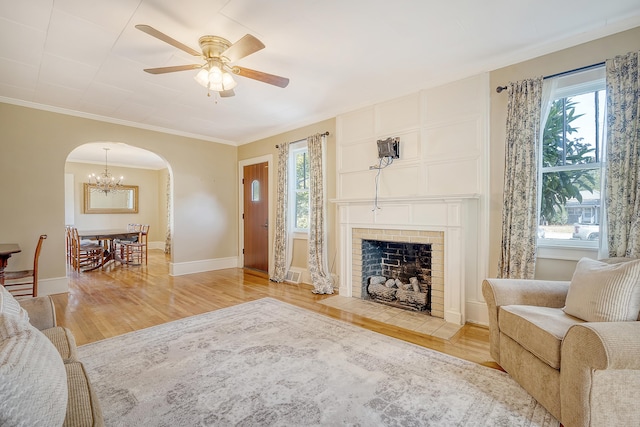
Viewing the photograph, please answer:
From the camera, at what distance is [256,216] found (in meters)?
6.17

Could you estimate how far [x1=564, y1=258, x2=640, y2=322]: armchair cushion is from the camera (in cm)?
177

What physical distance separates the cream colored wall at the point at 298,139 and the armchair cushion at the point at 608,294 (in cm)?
308

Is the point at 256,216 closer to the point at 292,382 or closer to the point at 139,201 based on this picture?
the point at 292,382

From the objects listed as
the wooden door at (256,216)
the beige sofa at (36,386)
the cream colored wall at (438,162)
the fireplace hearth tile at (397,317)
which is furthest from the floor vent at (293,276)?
the beige sofa at (36,386)

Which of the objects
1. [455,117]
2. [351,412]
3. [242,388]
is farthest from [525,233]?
[242,388]

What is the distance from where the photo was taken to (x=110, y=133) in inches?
194

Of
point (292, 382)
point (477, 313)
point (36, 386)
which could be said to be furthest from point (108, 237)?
point (477, 313)

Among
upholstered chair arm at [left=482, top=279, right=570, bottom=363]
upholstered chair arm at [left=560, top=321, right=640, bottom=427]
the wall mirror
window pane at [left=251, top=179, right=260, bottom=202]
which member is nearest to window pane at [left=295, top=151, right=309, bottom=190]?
window pane at [left=251, top=179, right=260, bottom=202]

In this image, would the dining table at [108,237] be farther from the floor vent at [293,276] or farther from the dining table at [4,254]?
the floor vent at [293,276]

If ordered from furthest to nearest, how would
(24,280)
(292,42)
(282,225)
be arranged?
(282,225), (24,280), (292,42)

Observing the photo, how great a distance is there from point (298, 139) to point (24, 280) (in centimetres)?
461

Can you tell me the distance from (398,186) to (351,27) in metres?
1.96

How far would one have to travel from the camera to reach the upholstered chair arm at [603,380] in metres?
1.45

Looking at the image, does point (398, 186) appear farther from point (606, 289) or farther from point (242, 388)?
point (242, 388)
